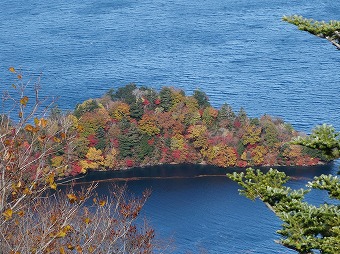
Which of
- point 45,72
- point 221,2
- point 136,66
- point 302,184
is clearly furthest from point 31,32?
point 302,184

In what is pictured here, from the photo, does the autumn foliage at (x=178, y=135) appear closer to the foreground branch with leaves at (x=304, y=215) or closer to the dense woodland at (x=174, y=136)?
the dense woodland at (x=174, y=136)

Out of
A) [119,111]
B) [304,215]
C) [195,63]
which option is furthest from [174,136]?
[304,215]

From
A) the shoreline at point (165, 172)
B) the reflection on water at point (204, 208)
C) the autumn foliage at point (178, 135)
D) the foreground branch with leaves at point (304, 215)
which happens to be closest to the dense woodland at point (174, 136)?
the autumn foliage at point (178, 135)

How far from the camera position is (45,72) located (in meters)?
39.2

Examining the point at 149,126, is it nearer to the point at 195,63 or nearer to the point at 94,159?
the point at 94,159

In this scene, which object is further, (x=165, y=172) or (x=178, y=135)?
(x=178, y=135)

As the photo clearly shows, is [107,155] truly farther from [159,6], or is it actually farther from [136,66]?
[159,6]

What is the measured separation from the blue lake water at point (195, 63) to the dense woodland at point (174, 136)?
1.77m

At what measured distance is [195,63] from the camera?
1539 inches

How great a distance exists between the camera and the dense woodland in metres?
28.8

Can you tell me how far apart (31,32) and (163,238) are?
1100 inches

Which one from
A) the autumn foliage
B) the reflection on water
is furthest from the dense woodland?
the reflection on water

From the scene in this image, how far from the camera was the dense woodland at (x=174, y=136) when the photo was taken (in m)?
28.8

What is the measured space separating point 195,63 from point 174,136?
10058 mm
